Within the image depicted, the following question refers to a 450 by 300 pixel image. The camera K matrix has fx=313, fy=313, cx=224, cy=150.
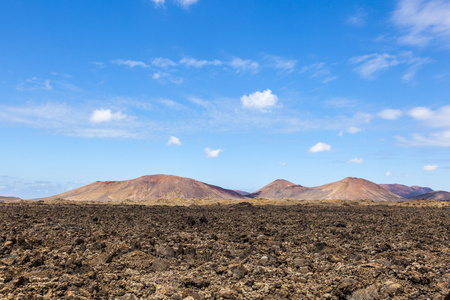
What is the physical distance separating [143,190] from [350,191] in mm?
90776

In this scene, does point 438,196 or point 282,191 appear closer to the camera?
point 438,196

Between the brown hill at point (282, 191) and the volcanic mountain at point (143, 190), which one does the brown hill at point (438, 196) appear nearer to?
the brown hill at point (282, 191)

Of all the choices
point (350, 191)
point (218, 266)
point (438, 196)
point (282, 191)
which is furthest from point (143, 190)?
point (438, 196)

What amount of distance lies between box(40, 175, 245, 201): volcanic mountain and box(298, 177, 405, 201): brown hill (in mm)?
51044

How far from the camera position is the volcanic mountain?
115m

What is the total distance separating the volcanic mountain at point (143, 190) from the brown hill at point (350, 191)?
5104 cm

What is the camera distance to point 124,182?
128375mm

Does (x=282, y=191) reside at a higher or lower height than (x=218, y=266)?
higher

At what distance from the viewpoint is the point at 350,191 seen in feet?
464

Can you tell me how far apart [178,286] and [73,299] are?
7.28ft

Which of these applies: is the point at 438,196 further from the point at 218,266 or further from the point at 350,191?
the point at 218,266

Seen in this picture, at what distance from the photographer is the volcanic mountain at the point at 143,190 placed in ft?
377

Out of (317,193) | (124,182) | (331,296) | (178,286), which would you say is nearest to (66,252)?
(178,286)

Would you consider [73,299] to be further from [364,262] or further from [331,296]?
[364,262]
